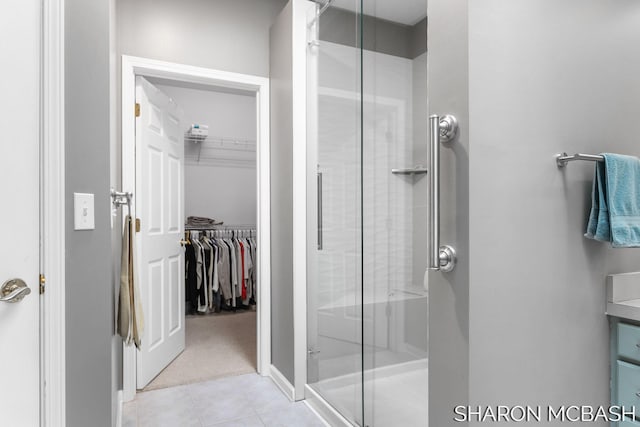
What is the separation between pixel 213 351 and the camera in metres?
3.30

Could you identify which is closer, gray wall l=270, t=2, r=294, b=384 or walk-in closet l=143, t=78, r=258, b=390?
gray wall l=270, t=2, r=294, b=384

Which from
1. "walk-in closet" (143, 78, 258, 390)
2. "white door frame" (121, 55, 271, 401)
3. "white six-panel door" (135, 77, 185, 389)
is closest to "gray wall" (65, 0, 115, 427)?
"white door frame" (121, 55, 271, 401)

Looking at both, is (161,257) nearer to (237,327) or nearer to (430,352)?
(237,327)

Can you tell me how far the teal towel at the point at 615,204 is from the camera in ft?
4.08

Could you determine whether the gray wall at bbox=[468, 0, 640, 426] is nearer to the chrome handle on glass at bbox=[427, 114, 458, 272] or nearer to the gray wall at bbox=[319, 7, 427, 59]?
the chrome handle on glass at bbox=[427, 114, 458, 272]

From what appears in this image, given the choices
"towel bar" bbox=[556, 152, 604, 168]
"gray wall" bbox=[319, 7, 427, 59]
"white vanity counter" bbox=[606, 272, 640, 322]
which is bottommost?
"white vanity counter" bbox=[606, 272, 640, 322]

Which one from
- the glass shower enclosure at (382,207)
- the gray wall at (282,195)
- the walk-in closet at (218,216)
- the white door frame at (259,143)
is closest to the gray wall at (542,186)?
the glass shower enclosure at (382,207)

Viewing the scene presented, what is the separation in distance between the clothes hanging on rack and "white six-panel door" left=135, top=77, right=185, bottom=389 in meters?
1.08
